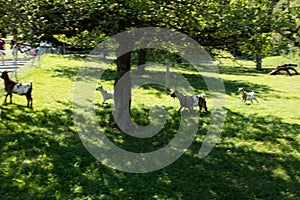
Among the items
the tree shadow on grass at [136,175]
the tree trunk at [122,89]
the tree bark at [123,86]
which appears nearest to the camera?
the tree shadow on grass at [136,175]

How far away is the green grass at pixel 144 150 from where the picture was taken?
788 cm

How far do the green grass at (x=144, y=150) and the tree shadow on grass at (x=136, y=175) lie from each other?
0.8 inches

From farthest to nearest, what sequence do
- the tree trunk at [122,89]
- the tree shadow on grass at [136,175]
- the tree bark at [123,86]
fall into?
the tree trunk at [122,89] < the tree bark at [123,86] < the tree shadow on grass at [136,175]

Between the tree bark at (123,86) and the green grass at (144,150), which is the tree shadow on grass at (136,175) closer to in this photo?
the green grass at (144,150)

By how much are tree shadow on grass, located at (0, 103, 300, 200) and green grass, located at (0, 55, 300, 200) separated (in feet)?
0.07

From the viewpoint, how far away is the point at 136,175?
8.74 metres

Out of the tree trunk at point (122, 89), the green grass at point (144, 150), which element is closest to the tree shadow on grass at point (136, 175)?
the green grass at point (144, 150)

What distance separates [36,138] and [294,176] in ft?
23.1

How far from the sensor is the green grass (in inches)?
310

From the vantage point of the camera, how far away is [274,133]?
43.8 feet

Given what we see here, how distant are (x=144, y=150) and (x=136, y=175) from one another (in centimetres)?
187

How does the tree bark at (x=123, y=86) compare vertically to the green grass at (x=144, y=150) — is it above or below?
above

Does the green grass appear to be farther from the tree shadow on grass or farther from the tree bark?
the tree bark

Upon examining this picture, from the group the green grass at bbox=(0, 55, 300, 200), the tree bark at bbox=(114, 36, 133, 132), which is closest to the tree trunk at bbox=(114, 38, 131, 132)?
the tree bark at bbox=(114, 36, 133, 132)
